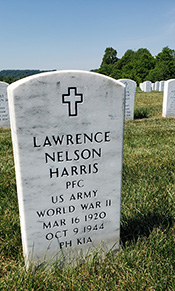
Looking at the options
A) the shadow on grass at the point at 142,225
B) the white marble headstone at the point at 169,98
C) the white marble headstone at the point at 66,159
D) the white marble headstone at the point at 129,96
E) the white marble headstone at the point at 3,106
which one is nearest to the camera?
the white marble headstone at the point at 66,159

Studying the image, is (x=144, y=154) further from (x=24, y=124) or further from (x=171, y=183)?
(x=24, y=124)

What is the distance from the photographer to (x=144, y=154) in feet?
13.7

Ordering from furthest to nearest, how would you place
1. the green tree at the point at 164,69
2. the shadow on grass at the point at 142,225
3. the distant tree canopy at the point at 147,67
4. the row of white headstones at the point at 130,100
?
the distant tree canopy at the point at 147,67 → the green tree at the point at 164,69 → the row of white headstones at the point at 130,100 → the shadow on grass at the point at 142,225

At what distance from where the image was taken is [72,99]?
160cm

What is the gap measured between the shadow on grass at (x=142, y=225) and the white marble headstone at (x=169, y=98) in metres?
7.17

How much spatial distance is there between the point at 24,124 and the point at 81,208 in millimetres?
740

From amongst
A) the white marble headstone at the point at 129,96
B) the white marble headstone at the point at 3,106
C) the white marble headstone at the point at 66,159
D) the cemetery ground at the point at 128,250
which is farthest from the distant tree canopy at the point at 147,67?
the white marble headstone at the point at 66,159

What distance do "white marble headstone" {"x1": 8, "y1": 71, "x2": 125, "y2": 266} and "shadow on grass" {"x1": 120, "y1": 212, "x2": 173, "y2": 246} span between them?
23 cm

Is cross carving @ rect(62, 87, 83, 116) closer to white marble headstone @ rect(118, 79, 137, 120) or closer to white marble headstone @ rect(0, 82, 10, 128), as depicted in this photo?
white marble headstone @ rect(0, 82, 10, 128)

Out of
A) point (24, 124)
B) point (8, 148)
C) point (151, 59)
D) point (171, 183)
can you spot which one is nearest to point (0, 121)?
point (8, 148)

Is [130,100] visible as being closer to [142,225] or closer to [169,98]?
[169,98]

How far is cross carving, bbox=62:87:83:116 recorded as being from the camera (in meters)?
1.58

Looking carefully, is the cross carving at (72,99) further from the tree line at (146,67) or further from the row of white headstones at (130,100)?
the tree line at (146,67)

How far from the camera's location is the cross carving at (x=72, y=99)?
1581 millimetres
